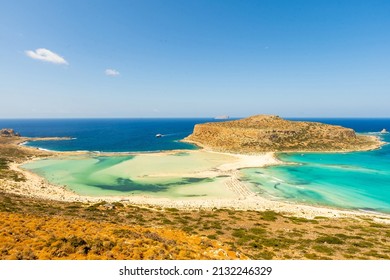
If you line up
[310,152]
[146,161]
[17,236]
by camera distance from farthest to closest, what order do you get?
[310,152]
[146,161]
[17,236]

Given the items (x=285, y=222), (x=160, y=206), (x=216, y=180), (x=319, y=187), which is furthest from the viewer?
(x=216, y=180)

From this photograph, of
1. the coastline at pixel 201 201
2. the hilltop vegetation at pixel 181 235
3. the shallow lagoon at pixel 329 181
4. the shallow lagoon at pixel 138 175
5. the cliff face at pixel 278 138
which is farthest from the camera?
the cliff face at pixel 278 138

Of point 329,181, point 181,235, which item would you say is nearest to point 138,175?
point 181,235

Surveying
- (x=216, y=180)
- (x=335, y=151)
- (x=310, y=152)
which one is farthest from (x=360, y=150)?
(x=216, y=180)

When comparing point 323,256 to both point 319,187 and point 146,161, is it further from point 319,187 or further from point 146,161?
point 146,161

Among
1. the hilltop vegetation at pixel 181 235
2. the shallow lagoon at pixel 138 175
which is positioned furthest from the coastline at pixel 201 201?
the hilltop vegetation at pixel 181 235

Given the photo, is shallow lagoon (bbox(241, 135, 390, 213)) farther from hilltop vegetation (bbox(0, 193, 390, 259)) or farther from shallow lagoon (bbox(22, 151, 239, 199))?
hilltop vegetation (bbox(0, 193, 390, 259))

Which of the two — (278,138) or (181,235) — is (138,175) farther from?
(278,138)

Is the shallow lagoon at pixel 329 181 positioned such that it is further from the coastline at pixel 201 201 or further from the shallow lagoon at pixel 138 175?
the shallow lagoon at pixel 138 175
